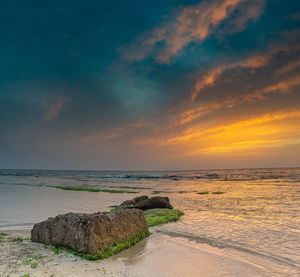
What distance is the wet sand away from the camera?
4449mm

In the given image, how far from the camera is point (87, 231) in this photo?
540 centimetres

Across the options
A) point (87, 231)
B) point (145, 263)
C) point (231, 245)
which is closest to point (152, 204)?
point (231, 245)

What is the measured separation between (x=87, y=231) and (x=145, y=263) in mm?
1551

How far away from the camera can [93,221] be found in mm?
5547

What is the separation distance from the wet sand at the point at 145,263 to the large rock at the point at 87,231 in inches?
12.0

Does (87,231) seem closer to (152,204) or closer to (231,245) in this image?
(231,245)

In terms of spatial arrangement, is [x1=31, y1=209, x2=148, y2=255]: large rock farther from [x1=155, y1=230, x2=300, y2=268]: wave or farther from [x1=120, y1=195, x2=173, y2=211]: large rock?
[x1=120, y1=195, x2=173, y2=211]: large rock

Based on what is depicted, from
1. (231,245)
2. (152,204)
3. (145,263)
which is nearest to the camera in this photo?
(145,263)

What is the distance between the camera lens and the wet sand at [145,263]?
4.45 meters

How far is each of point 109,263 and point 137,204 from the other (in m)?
8.62

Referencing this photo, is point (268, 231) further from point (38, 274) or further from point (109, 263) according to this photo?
point (38, 274)

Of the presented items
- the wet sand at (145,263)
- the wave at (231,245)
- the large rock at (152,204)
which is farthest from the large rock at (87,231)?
the large rock at (152,204)

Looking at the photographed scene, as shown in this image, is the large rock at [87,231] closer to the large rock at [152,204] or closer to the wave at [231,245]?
the wave at [231,245]

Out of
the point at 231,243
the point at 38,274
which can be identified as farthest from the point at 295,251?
the point at 38,274
